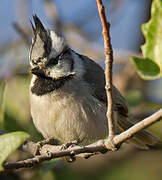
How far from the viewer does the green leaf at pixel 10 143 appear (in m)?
1.67

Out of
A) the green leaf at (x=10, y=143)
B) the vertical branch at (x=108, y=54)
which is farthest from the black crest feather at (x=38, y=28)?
the green leaf at (x=10, y=143)

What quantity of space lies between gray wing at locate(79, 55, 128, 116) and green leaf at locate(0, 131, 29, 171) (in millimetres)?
1516

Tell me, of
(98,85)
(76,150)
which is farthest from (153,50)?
(98,85)

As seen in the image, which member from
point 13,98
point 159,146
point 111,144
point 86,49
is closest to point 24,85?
point 13,98

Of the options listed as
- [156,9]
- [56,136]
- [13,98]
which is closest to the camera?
[156,9]

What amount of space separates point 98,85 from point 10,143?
1.69 m

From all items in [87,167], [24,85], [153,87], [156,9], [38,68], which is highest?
[156,9]

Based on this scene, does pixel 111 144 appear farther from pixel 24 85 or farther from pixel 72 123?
pixel 24 85

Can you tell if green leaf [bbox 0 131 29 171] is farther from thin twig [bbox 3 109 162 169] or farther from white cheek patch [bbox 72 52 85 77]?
white cheek patch [bbox 72 52 85 77]

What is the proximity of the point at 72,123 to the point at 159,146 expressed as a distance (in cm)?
146

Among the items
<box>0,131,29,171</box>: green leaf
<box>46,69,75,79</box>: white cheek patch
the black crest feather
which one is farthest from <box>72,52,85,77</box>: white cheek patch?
<box>0,131,29,171</box>: green leaf

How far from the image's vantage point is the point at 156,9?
5.40 ft

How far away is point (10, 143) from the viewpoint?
→ 1.70m

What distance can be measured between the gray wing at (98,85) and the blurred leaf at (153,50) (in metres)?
1.51
